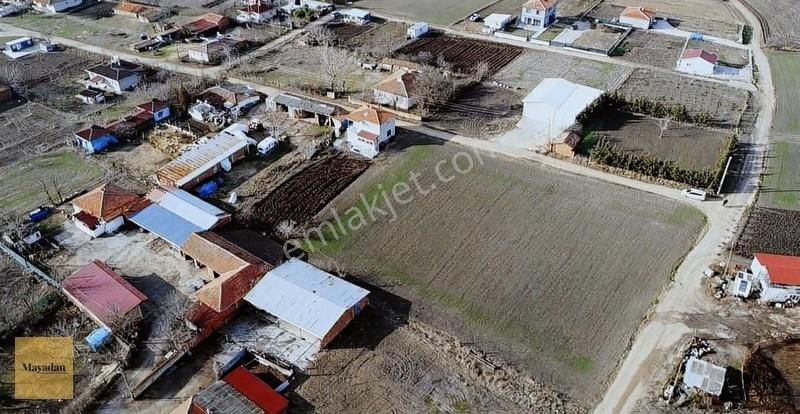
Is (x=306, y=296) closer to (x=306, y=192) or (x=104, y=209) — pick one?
(x=306, y=192)

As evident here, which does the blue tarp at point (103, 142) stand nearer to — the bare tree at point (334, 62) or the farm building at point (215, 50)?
the farm building at point (215, 50)

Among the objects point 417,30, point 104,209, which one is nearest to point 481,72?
point 417,30

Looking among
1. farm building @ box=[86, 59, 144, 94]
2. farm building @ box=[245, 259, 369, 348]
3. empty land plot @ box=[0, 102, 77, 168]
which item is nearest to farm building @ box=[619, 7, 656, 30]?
farm building @ box=[86, 59, 144, 94]

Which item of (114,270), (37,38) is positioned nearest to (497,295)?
(114,270)

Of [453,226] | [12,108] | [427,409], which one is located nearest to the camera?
[427,409]

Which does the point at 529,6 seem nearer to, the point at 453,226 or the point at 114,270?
the point at 453,226
